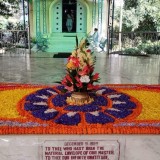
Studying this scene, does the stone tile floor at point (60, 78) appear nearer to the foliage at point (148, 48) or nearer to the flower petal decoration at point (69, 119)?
the flower petal decoration at point (69, 119)

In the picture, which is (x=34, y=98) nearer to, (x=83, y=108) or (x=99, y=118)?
(x=83, y=108)

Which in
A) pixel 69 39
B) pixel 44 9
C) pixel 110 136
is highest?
pixel 44 9

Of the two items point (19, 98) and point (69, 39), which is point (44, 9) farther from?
point (19, 98)

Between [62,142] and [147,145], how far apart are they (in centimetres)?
70

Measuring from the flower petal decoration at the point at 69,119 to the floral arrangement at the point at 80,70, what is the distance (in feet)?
0.95

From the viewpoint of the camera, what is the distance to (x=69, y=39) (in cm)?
1182

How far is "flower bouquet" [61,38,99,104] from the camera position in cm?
251

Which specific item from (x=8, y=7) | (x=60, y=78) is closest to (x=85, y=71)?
(x=60, y=78)

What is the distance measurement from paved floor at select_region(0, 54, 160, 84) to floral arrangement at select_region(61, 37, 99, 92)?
2.64 metres

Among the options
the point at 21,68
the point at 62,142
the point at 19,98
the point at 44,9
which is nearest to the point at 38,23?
the point at 44,9

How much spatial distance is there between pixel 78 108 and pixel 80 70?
364 mm

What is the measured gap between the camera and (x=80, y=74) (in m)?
2.50

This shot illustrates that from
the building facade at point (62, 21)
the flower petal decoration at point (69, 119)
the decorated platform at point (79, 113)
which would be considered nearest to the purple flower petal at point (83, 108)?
the decorated platform at point (79, 113)

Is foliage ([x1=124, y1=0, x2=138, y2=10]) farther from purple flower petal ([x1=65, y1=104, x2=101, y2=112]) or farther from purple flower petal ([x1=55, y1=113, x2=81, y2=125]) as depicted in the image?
purple flower petal ([x1=55, y1=113, x2=81, y2=125])
